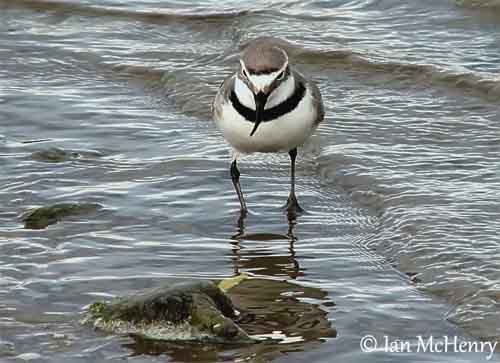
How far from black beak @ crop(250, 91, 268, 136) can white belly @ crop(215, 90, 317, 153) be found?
0.16m

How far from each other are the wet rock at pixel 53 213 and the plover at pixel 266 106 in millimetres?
1010

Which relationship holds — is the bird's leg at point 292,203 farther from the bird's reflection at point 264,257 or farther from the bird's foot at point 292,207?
the bird's reflection at point 264,257

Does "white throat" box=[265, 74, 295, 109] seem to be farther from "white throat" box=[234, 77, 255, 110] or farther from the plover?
"white throat" box=[234, 77, 255, 110]

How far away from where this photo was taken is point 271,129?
763 centimetres

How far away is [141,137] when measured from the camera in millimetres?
9539

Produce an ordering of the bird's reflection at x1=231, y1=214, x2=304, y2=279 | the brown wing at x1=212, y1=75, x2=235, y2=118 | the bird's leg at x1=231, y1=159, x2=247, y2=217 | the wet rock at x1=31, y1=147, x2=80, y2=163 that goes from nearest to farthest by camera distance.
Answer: the bird's reflection at x1=231, y1=214, x2=304, y2=279 < the brown wing at x1=212, y1=75, x2=235, y2=118 < the bird's leg at x1=231, y1=159, x2=247, y2=217 < the wet rock at x1=31, y1=147, x2=80, y2=163

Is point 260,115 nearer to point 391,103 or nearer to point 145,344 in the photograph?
point 145,344

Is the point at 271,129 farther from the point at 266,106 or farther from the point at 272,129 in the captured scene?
the point at 266,106

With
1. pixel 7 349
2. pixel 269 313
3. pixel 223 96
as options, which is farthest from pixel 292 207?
pixel 7 349

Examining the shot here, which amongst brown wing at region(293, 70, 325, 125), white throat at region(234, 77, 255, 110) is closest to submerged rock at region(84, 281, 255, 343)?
white throat at region(234, 77, 255, 110)

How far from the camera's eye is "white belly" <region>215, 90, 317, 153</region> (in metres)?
7.64

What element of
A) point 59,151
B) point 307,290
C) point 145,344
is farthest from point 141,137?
point 145,344

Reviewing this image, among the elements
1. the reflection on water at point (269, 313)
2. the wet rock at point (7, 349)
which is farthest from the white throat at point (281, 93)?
the wet rock at point (7, 349)

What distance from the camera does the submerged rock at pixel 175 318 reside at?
5582mm
